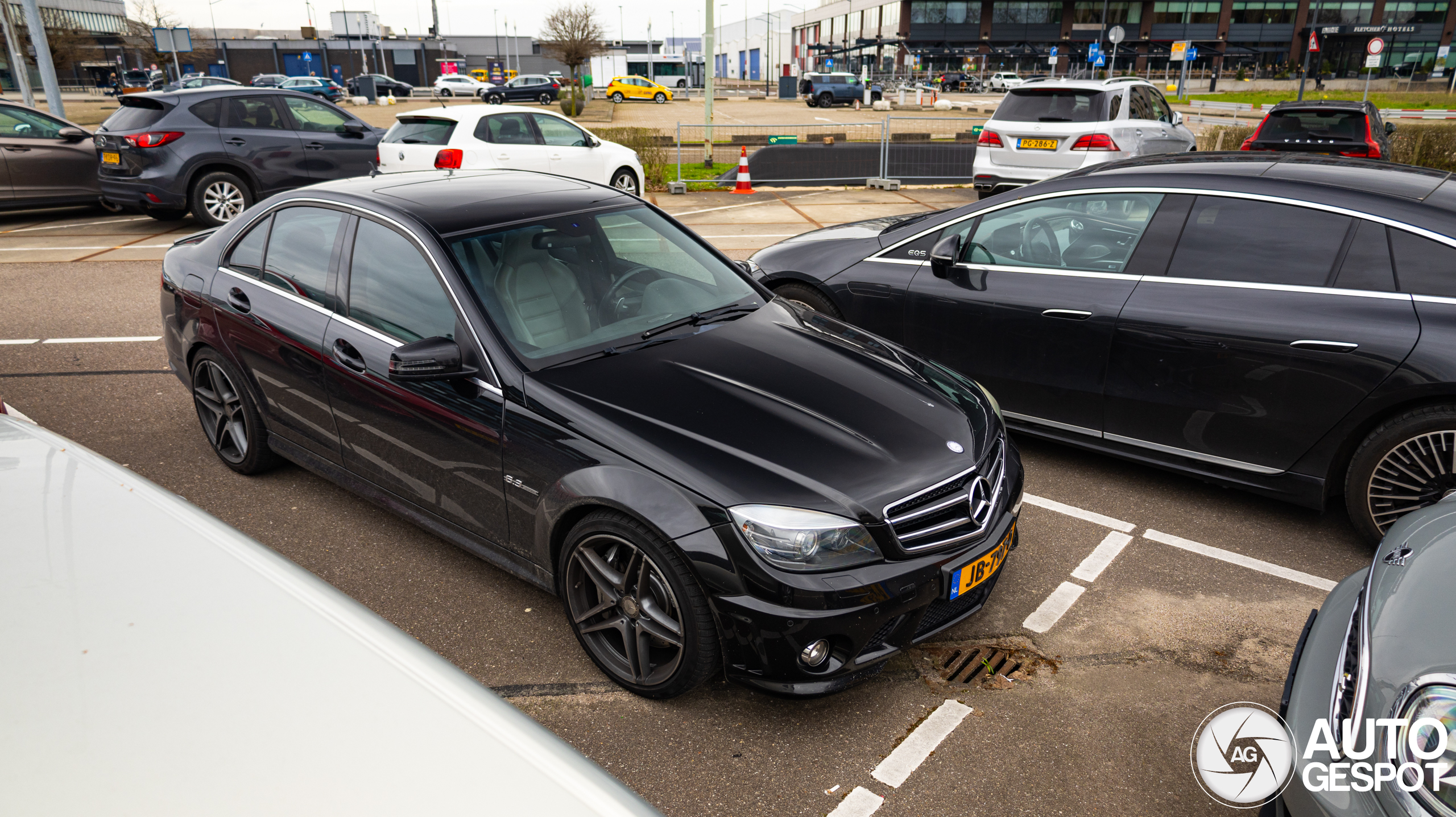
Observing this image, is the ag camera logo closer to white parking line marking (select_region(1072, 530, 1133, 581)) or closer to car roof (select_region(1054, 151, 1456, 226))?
white parking line marking (select_region(1072, 530, 1133, 581))

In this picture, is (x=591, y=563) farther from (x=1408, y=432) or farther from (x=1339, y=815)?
(x=1408, y=432)

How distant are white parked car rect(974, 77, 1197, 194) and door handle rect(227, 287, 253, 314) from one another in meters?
10.4

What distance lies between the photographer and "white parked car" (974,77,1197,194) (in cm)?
1212

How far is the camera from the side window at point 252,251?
14.5 feet

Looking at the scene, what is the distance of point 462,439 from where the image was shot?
3.44 metres

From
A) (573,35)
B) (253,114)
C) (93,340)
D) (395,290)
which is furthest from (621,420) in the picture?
(573,35)

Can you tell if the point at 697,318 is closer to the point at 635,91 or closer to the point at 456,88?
the point at 635,91

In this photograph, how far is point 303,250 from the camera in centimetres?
421

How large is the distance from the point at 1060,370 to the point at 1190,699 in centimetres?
192

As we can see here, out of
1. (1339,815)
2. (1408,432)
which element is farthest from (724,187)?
(1339,815)

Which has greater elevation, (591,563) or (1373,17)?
(1373,17)

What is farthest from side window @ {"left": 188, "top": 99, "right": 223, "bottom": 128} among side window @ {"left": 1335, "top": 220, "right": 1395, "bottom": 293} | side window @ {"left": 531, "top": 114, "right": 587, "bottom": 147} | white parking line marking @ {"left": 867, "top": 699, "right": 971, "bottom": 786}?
side window @ {"left": 1335, "top": 220, "right": 1395, "bottom": 293}

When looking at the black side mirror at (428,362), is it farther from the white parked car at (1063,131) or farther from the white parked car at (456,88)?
the white parked car at (456,88)

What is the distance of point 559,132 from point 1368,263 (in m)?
10.5
